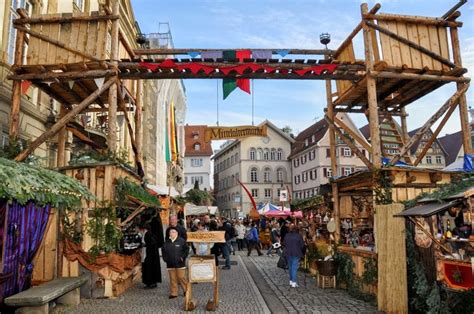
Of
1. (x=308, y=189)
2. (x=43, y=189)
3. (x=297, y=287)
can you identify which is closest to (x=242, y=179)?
(x=308, y=189)

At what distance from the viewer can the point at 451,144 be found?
2290 inches

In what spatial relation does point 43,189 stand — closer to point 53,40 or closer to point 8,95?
point 53,40

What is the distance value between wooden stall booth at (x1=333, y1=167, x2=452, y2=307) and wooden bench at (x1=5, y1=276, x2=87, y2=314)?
601cm

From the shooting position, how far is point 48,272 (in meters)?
9.63

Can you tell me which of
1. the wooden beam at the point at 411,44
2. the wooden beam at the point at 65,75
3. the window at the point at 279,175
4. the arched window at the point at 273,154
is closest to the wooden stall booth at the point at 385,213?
the wooden beam at the point at 411,44

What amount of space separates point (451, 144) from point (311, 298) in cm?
5557

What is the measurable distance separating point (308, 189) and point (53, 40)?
48.9 m

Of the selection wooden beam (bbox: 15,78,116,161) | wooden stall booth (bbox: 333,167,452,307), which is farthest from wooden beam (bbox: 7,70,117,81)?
→ wooden stall booth (bbox: 333,167,452,307)

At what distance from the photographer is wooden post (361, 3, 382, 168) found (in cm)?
1041

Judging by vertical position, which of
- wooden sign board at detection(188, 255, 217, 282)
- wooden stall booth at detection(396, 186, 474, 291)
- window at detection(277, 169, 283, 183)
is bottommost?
wooden sign board at detection(188, 255, 217, 282)

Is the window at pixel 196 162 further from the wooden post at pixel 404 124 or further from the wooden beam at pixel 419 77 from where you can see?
the wooden beam at pixel 419 77

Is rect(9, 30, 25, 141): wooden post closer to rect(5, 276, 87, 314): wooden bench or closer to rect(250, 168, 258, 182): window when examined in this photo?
rect(5, 276, 87, 314): wooden bench

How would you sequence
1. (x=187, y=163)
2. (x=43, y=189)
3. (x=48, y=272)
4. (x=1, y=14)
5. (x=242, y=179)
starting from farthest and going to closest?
(x=187, y=163)
(x=242, y=179)
(x=1, y=14)
(x=48, y=272)
(x=43, y=189)

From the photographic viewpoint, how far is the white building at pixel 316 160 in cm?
5362
